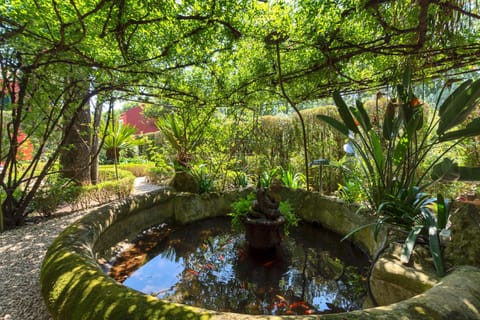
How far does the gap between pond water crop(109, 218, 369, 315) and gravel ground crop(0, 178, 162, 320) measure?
0.58m

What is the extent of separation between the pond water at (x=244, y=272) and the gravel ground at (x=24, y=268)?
1.89ft

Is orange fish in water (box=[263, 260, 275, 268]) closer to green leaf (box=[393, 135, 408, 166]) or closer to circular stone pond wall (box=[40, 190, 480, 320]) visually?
circular stone pond wall (box=[40, 190, 480, 320])

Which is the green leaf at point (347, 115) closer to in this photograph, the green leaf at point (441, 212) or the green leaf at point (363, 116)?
the green leaf at point (363, 116)

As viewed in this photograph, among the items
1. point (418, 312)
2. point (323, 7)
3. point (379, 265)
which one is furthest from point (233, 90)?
point (418, 312)

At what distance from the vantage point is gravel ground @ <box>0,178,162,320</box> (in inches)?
59.4

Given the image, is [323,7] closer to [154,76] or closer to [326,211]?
[154,76]

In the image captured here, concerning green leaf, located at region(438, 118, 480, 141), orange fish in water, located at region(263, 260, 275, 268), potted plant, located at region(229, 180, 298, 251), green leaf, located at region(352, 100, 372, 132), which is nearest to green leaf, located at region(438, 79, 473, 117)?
green leaf, located at region(438, 118, 480, 141)

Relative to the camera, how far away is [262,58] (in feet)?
9.87

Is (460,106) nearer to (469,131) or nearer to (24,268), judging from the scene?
(469,131)

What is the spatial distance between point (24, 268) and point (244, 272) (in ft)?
6.20

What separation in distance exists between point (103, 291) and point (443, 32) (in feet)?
10.2

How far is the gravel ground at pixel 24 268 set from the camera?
151 centimetres

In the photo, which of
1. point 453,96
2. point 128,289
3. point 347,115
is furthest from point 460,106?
point 128,289

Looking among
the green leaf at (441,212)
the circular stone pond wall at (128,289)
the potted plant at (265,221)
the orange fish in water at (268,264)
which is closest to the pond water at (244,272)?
the orange fish in water at (268,264)
